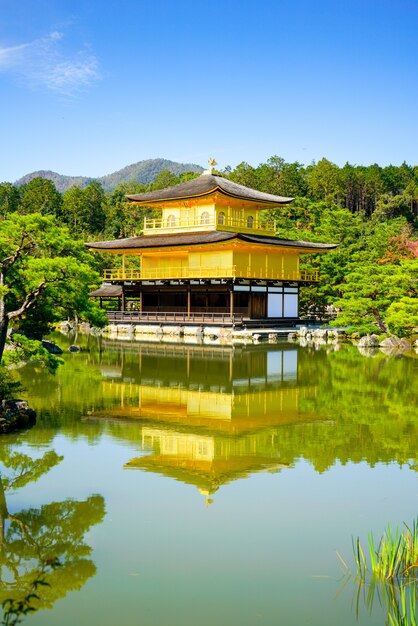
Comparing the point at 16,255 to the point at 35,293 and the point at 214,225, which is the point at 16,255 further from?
the point at 214,225

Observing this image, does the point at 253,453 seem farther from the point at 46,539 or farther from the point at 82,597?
the point at 82,597

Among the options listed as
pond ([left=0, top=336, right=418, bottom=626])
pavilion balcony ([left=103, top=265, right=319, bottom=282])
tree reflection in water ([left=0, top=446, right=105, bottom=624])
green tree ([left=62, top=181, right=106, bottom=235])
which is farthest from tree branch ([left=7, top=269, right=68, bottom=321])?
green tree ([left=62, top=181, right=106, bottom=235])

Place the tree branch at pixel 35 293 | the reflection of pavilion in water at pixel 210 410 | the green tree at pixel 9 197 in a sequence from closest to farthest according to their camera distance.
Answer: the reflection of pavilion in water at pixel 210 410 → the tree branch at pixel 35 293 → the green tree at pixel 9 197

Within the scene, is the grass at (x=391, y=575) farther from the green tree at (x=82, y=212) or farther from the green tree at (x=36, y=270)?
the green tree at (x=82, y=212)

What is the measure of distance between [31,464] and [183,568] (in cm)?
437

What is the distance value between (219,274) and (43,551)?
32.2 meters

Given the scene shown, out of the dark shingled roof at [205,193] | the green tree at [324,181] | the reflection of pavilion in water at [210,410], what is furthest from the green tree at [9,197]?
the reflection of pavilion in water at [210,410]

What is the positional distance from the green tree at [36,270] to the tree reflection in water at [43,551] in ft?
14.5

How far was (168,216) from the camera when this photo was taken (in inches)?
1809

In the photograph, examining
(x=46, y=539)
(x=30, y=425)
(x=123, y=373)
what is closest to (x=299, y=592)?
(x=46, y=539)

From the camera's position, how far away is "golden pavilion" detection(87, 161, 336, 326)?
3947 cm

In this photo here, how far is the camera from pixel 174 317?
40625mm

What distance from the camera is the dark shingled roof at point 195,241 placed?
39.1 metres

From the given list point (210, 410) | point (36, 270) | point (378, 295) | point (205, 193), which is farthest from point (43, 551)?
point (205, 193)
